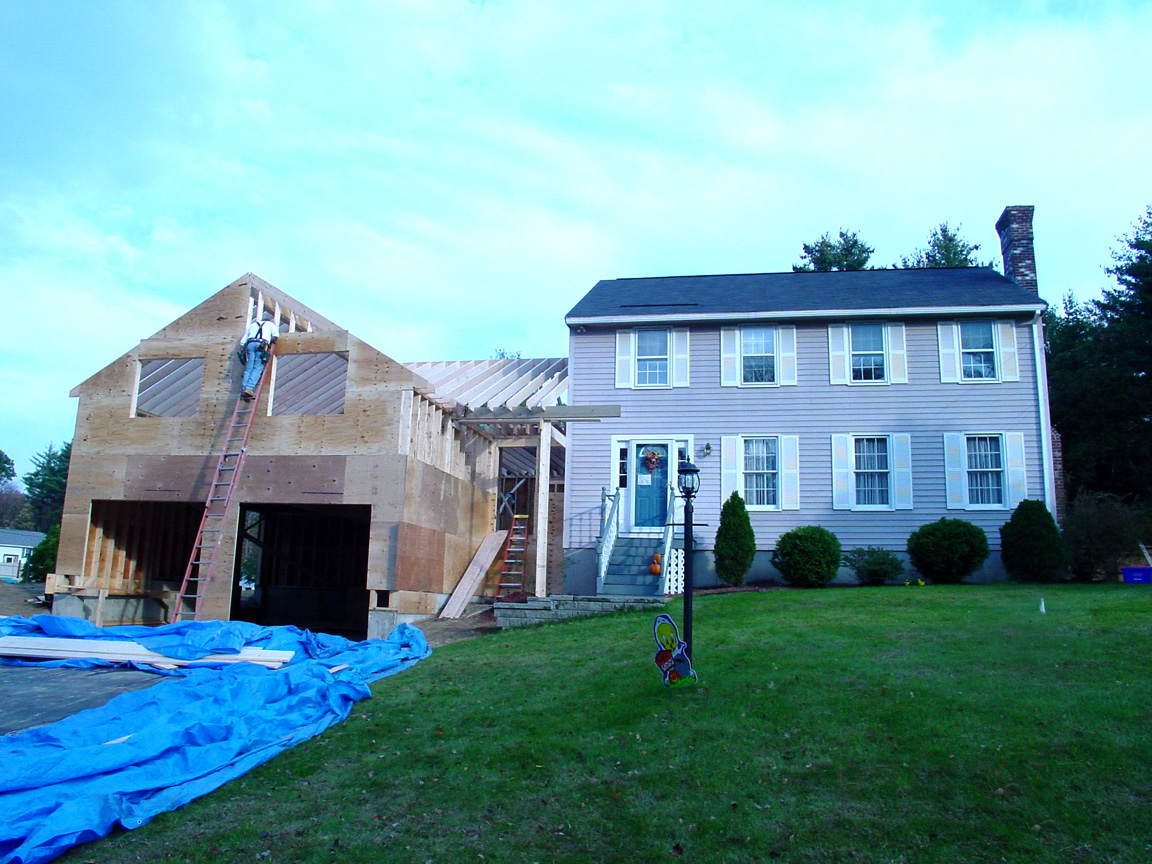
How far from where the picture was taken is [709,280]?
2048 centimetres

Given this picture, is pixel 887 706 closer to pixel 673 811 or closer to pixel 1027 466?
pixel 673 811

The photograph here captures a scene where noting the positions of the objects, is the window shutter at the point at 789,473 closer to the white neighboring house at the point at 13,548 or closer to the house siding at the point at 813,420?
the house siding at the point at 813,420

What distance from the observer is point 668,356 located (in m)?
18.3

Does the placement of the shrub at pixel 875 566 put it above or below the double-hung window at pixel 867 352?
below

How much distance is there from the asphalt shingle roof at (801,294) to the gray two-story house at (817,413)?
7 centimetres

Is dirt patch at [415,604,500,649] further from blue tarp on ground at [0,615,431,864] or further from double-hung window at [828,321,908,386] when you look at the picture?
double-hung window at [828,321,908,386]

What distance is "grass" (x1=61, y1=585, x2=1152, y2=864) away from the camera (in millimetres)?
4934

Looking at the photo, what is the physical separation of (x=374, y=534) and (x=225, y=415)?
358cm

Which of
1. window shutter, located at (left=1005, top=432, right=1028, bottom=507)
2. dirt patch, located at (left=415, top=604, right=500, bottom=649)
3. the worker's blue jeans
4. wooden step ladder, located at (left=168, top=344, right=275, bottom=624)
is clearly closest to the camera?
dirt patch, located at (left=415, top=604, right=500, bottom=649)

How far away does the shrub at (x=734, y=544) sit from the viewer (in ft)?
51.9

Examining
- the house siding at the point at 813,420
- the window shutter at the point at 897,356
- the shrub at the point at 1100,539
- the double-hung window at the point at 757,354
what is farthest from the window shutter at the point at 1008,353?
the double-hung window at the point at 757,354

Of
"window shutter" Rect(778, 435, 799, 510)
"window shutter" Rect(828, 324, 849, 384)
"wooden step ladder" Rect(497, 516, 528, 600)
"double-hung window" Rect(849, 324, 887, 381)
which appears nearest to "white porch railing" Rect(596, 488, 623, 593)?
"wooden step ladder" Rect(497, 516, 528, 600)

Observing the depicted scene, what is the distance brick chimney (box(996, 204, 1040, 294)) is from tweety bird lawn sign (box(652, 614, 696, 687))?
14.5 m

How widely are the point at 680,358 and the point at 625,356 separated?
45.4 inches
